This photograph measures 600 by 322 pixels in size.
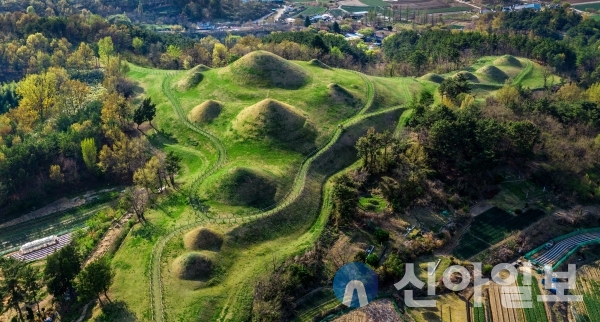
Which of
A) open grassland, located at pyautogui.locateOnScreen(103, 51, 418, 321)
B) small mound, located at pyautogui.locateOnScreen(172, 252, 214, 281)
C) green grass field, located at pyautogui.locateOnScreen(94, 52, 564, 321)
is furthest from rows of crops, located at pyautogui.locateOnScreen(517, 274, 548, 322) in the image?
small mound, located at pyautogui.locateOnScreen(172, 252, 214, 281)

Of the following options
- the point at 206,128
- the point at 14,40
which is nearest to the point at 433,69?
the point at 206,128

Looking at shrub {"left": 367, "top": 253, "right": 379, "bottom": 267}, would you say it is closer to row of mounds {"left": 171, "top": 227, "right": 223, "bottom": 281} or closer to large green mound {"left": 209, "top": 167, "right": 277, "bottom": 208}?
large green mound {"left": 209, "top": 167, "right": 277, "bottom": 208}

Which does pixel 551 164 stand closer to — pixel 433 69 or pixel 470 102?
pixel 470 102

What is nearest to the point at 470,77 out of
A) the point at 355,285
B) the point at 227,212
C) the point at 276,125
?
the point at 276,125

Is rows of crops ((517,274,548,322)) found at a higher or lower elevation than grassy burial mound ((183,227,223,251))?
lower

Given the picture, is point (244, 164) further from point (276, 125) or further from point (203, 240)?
point (203, 240)

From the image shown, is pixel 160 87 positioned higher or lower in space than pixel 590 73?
higher

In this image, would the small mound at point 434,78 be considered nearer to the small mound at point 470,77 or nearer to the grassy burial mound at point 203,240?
the small mound at point 470,77
